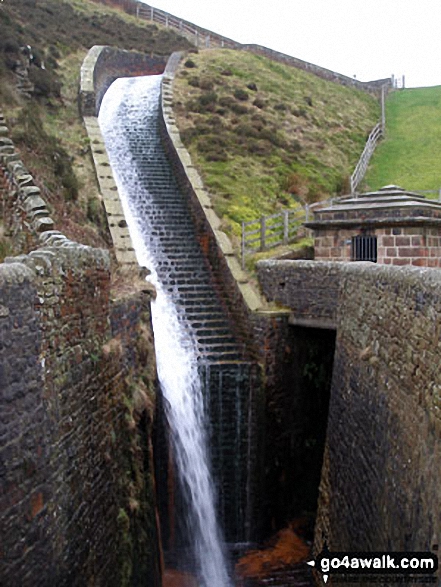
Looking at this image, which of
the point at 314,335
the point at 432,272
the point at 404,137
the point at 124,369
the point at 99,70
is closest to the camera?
the point at 432,272

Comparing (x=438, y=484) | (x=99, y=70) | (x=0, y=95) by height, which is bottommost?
(x=438, y=484)

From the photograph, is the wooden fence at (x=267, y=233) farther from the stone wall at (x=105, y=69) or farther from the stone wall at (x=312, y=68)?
the stone wall at (x=312, y=68)

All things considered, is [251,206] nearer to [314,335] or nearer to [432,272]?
[314,335]

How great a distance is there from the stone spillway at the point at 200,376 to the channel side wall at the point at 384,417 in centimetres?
203

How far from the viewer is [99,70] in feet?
92.3

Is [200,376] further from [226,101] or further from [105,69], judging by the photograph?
[105,69]

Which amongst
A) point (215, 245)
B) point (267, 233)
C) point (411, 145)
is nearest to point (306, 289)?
point (215, 245)

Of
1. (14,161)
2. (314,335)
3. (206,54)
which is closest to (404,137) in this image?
(206,54)

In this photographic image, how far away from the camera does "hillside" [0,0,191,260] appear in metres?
15.8

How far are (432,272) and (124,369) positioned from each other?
5652 millimetres

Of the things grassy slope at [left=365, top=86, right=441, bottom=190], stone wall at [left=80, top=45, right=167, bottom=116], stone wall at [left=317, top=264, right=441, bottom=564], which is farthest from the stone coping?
grassy slope at [left=365, top=86, right=441, bottom=190]

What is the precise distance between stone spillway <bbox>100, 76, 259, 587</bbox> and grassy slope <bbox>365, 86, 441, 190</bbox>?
1118 cm

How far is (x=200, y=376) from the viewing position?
1345cm

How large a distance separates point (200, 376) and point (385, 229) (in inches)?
229
